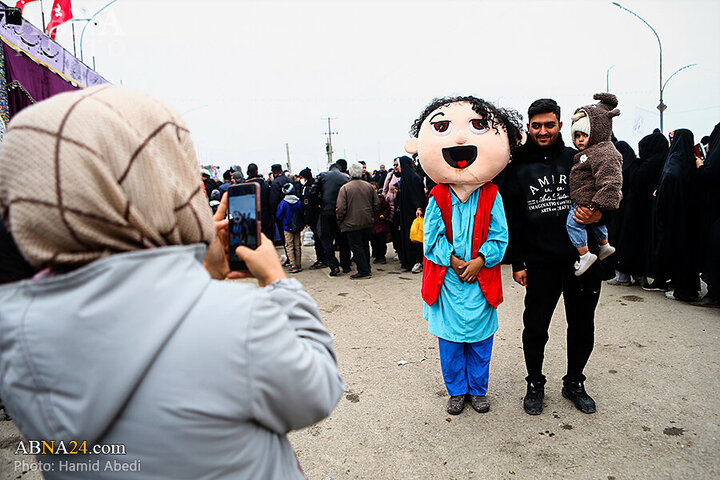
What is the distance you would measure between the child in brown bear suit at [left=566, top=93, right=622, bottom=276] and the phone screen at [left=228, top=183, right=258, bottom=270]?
→ 2.24 metres

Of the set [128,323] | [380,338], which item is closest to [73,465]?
[128,323]

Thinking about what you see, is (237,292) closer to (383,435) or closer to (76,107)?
(76,107)

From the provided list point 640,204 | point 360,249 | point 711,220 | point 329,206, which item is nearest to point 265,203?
point 329,206

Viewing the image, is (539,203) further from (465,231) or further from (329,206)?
(329,206)

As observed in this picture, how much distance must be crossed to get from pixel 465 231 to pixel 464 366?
95 centimetres

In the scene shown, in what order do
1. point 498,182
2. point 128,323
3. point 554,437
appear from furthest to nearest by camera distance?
1. point 498,182
2. point 554,437
3. point 128,323

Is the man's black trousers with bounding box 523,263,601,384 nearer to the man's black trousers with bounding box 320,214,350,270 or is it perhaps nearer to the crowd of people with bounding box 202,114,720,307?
the crowd of people with bounding box 202,114,720,307

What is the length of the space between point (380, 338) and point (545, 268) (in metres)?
2.08

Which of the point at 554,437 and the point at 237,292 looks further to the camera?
the point at 554,437

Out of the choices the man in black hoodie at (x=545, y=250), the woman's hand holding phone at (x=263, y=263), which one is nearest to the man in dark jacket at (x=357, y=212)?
the man in black hoodie at (x=545, y=250)

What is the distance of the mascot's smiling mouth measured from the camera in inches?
116

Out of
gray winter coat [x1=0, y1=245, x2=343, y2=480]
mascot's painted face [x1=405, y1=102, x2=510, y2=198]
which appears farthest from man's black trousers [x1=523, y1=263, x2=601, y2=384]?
gray winter coat [x1=0, y1=245, x2=343, y2=480]

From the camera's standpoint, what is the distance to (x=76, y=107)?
0.82 metres

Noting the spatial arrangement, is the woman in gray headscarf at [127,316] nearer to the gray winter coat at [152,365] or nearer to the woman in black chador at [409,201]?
the gray winter coat at [152,365]
